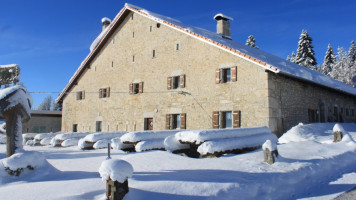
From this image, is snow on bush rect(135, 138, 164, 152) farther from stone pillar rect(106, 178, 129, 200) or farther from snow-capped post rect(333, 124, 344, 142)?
snow-capped post rect(333, 124, 344, 142)

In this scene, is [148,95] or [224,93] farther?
[148,95]

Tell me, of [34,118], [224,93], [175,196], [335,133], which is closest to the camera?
[175,196]

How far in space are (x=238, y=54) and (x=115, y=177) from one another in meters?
10.1

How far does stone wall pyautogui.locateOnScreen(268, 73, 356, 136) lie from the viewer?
1242 centimetres

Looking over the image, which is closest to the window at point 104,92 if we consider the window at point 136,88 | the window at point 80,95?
the window at point 80,95

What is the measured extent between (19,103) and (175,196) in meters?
4.14

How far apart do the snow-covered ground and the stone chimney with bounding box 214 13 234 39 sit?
11632mm

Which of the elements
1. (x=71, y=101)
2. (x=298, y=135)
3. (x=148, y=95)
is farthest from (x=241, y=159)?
(x=71, y=101)

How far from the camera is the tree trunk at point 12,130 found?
20.0 ft

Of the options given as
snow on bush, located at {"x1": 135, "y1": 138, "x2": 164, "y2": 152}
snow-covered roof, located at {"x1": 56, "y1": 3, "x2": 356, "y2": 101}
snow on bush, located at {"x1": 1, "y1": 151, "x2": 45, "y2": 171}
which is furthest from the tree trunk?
snow-covered roof, located at {"x1": 56, "y1": 3, "x2": 356, "y2": 101}

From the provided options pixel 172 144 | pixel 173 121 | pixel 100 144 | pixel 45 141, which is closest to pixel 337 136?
pixel 172 144

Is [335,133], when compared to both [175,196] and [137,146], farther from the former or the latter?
[175,196]

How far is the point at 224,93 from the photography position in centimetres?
1350

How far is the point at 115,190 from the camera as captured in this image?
4020mm
